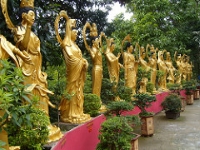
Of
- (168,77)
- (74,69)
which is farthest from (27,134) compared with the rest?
(168,77)

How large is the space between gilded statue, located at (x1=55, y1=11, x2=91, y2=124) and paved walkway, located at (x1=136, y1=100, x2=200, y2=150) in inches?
68.6

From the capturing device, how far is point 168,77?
1309 centimetres

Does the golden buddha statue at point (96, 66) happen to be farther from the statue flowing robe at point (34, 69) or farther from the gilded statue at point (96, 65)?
the statue flowing robe at point (34, 69)

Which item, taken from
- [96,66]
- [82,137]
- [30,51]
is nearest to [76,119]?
[82,137]

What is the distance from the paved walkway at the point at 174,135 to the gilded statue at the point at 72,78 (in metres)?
1.74

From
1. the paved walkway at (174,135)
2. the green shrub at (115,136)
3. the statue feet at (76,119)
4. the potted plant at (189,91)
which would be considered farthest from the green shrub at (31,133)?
the potted plant at (189,91)

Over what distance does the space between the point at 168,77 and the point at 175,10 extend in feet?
15.9

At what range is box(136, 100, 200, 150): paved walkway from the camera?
5446 millimetres

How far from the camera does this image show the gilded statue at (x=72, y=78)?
4422mm

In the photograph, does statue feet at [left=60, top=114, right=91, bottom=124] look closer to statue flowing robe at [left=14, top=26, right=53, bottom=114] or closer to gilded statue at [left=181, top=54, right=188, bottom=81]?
statue flowing robe at [left=14, top=26, right=53, bottom=114]

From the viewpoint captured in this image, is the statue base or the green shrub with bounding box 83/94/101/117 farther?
the green shrub with bounding box 83/94/101/117

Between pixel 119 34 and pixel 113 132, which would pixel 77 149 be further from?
pixel 119 34

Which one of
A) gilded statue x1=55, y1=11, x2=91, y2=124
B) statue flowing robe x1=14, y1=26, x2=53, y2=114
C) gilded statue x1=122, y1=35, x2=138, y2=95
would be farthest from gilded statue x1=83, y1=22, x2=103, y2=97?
gilded statue x1=122, y1=35, x2=138, y2=95

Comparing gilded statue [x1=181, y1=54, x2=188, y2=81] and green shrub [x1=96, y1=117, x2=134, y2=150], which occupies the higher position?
gilded statue [x1=181, y1=54, x2=188, y2=81]
